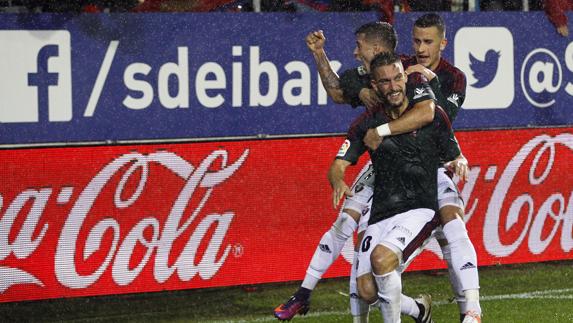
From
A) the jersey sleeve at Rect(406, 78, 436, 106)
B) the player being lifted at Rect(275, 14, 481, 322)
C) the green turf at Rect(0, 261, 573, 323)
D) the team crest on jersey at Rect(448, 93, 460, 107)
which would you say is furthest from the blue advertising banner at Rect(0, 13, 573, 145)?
the jersey sleeve at Rect(406, 78, 436, 106)

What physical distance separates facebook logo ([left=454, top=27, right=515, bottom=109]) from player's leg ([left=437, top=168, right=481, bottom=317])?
3326 mm

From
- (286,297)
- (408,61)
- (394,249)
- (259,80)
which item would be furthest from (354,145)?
(259,80)

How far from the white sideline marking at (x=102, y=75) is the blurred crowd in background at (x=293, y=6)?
342mm

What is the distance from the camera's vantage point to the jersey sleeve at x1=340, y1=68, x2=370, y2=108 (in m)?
8.30

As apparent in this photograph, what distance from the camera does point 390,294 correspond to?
748cm

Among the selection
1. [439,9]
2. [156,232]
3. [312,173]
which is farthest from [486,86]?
[156,232]

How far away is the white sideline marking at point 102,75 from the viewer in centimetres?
996

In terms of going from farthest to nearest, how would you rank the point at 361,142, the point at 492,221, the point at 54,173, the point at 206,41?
the point at 492,221, the point at 206,41, the point at 54,173, the point at 361,142

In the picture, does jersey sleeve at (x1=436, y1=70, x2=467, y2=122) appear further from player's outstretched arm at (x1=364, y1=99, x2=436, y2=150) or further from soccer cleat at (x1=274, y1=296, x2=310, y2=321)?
soccer cleat at (x1=274, y1=296, x2=310, y2=321)

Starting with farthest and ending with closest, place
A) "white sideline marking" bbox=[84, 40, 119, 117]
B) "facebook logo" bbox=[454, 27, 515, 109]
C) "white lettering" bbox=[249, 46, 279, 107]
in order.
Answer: "facebook logo" bbox=[454, 27, 515, 109]
"white lettering" bbox=[249, 46, 279, 107]
"white sideline marking" bbox=[84, 40, 119, 117]

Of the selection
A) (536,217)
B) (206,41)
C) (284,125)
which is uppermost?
(206,41)

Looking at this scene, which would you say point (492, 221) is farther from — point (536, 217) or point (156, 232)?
point (156, 232)

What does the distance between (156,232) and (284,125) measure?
1478 mm

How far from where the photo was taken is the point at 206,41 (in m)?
10.3
